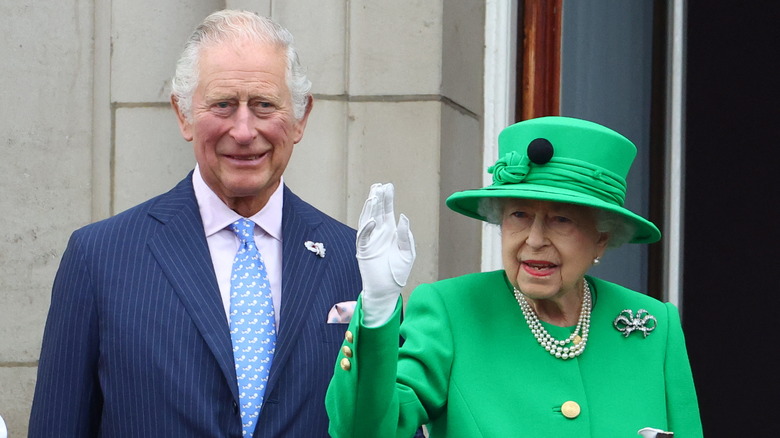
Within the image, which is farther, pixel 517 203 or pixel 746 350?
pixel 746 350

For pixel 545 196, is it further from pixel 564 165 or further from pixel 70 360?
pixel 70 360

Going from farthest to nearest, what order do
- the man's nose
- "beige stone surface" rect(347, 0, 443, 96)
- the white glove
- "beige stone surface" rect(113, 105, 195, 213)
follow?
"beige stone surface" rect(113, 105, 195, 213), "beige stone surface" rect(347, 0, 443, 96), the man's nose, the white glove

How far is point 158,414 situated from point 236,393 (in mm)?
165

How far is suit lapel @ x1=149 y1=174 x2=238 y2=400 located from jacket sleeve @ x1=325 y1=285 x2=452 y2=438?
1.09ft

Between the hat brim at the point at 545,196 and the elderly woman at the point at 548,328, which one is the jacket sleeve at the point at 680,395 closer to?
the elderly woman at the point at 548,328

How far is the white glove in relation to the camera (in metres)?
2.22

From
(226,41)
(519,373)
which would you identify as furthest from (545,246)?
(226,41)

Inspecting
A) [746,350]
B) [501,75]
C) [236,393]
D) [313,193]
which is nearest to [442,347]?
[236,393]

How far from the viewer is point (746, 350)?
490cm

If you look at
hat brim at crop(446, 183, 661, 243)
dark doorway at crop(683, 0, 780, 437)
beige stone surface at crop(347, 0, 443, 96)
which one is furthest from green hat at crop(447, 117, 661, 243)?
dark doorway at crop(683, 0, 780, 437)

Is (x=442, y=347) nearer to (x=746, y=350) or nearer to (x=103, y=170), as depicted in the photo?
(x=103, y=170)

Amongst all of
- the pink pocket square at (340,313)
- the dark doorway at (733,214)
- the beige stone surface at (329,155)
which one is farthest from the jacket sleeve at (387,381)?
the dark doorway at (733,214)

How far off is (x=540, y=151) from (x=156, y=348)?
0.89 m

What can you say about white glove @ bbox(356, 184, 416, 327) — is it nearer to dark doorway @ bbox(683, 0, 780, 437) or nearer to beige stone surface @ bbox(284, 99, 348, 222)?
beige stone surface @ bbox(284, 99, 348, 222)
